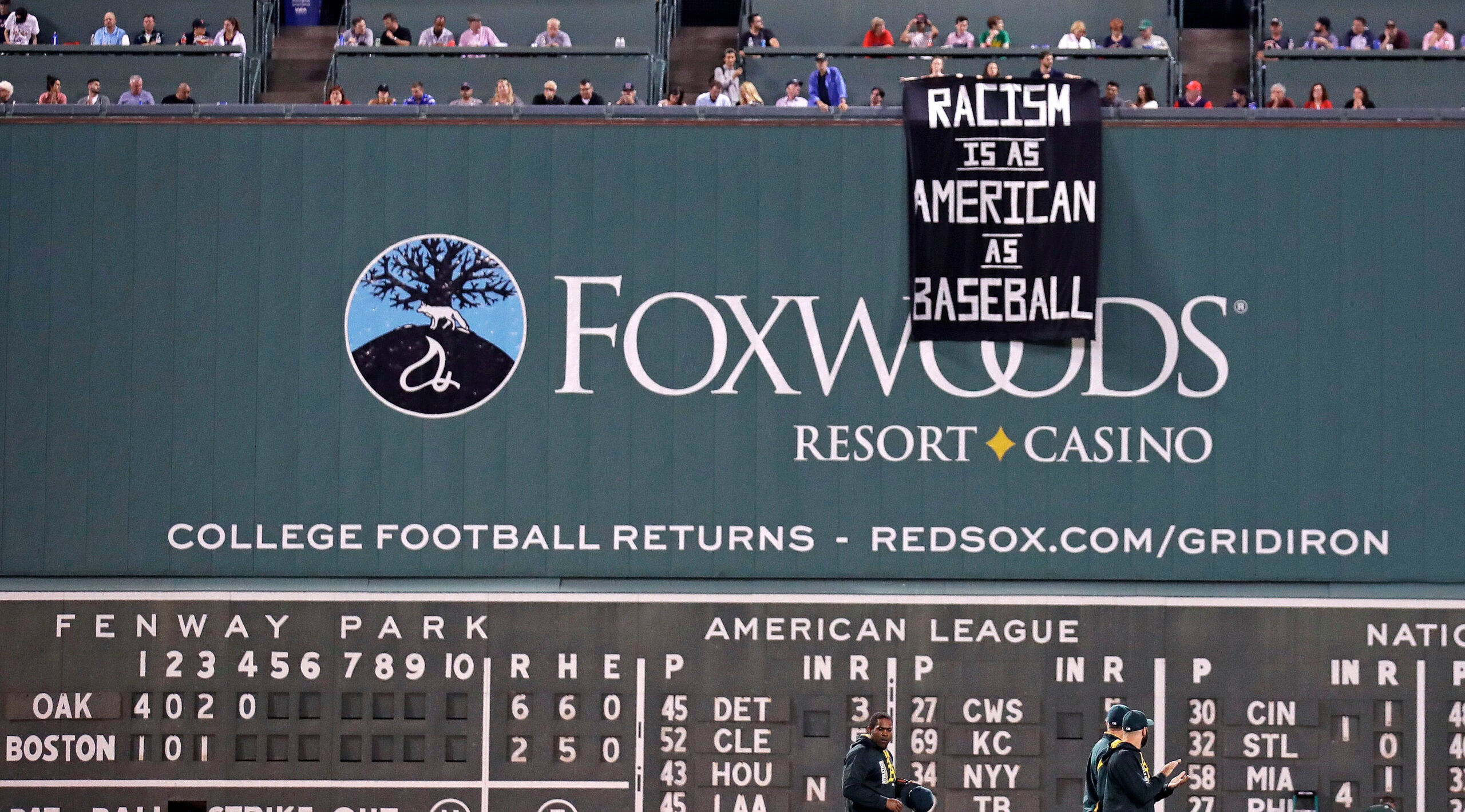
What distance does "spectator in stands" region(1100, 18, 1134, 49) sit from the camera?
19.1 m

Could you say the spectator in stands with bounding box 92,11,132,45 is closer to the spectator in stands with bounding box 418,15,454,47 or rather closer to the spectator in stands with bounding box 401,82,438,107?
the spectator in stands with bounding box 418,15,454,47

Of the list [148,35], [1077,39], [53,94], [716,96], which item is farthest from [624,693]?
[148,35]

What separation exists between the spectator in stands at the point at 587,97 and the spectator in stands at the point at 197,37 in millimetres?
3256

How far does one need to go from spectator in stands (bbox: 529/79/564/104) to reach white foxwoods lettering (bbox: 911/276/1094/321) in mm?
4467

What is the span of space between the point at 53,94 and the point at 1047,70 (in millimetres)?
10160

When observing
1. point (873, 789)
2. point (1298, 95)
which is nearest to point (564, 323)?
point (873, 789)

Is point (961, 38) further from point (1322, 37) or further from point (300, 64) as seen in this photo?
point (300, 64)

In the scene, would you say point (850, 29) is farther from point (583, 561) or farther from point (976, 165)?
point (583, 561)

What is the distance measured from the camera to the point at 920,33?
62.6 feet

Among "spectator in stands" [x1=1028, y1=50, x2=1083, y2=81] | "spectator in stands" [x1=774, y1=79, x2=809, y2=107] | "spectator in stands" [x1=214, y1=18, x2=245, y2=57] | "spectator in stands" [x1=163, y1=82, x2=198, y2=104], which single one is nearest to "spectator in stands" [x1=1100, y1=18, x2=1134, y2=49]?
"spectator in stands" [x1=1028, y1=50, x2=1083, y2=81]

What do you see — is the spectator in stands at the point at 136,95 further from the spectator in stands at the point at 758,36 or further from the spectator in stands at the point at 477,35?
the spectator in stands at the point at 758,36

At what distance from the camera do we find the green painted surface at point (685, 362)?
14414 millimetres

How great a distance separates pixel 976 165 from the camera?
14.7 m

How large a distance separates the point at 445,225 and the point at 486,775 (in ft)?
15.7
